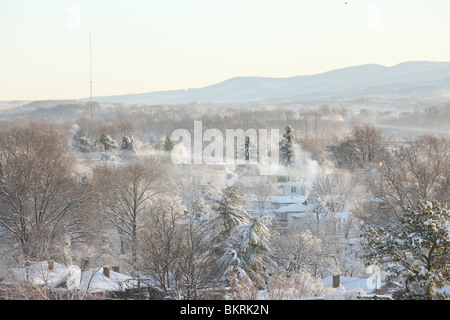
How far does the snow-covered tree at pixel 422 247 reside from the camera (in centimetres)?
1161

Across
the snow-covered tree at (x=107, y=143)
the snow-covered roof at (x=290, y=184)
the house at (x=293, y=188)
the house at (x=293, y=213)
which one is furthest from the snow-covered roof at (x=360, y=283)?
the snow-covered tree at (x=107, y=143)

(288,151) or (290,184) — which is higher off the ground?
(288,151)

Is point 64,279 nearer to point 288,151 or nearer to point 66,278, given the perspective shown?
point 66,278

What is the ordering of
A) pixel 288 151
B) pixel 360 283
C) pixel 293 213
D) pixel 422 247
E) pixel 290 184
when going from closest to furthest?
1. pixel 422 247
2. pixel 360 283
3. pixel 293 213
4. pixel 290 184
5. pixel 288 151

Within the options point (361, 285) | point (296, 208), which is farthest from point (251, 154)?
point (361, 285)

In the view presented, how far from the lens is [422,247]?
12539 mm

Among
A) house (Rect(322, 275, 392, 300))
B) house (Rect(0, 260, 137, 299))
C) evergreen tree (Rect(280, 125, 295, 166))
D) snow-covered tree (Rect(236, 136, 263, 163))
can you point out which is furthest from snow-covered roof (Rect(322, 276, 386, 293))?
snow-covered tree (Rect(236, 136, 263, 163))

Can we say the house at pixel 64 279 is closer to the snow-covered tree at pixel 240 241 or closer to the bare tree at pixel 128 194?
the snow-covered tree at pixel 240 241

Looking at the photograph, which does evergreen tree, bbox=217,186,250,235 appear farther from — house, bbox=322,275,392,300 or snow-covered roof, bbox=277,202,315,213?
snow-covered roof, bbox=277,202,315,213

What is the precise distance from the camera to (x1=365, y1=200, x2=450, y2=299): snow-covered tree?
11.6 m

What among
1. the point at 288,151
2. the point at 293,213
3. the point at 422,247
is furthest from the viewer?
the point at 288,151

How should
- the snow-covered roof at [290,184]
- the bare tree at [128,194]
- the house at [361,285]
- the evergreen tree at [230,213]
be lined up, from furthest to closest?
the snow-covered roof at [290,184], the bare tree at [128,194], the evergreen tree at [230,213], the house at [361,285]

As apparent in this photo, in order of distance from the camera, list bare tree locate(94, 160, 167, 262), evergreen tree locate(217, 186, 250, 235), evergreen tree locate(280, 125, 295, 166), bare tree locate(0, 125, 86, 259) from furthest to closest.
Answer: evergreen tree locate(280, 125, 295, 166), bare tree locate(94, 160, 167, 262), bare tree locate(0, 125, 86, 259), evergreen tree locate(217, 186, 250, 235)

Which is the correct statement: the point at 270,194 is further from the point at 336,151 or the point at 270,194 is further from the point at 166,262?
the point at 166,262
